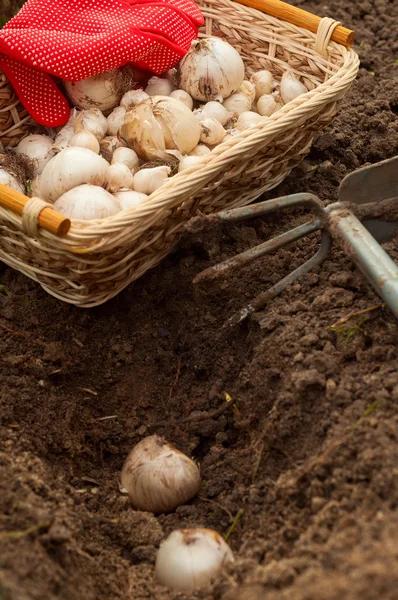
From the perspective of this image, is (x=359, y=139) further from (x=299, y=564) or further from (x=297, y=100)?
(x=299, y=564)

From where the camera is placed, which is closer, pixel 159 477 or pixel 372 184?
pixel 159 477

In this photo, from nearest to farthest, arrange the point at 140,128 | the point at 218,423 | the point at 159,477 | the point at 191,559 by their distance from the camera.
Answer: the point at 191,559 < the point at 159,477 < the point at 218,423 < the point at 140,128

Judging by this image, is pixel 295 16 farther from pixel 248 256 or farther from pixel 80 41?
pixel 248 256

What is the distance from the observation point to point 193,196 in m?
2.03

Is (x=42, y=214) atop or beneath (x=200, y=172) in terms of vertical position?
beneath

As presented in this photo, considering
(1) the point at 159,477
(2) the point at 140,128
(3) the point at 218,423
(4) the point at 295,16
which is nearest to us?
(1) the point at 159,477

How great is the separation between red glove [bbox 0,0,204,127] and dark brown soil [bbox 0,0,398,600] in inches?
24.3

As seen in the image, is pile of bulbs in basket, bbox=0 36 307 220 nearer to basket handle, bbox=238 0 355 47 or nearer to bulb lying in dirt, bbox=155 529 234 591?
basket handle, bbox=238 0 355 47

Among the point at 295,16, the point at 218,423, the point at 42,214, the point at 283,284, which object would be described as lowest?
the point at 218,423

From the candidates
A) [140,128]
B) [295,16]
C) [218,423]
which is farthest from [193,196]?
[295,16]

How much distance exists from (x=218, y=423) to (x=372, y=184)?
2.76 feet

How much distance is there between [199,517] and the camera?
174 cm

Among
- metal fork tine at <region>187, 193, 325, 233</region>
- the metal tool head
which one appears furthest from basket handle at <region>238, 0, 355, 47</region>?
metal fork tine at <region>187, 193, 325, 233</region>

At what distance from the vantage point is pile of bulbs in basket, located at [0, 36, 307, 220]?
2037mm
